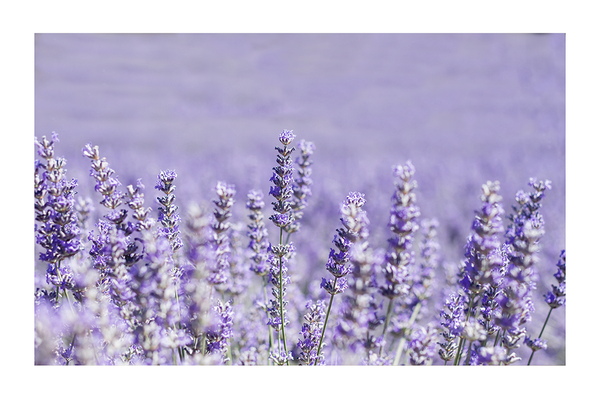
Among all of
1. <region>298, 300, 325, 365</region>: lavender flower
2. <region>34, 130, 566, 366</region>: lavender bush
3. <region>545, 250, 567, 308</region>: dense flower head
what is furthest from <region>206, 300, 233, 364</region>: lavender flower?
<region>545, 250, 567, 308</region>: dense flower head

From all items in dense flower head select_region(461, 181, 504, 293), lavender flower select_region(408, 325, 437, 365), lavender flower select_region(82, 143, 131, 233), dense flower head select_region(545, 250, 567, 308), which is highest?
lavender flower select_region(82, 143, 131, 233)

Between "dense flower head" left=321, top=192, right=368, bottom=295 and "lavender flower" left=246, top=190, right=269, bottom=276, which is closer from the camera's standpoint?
"dense flower head" left=321, top=192, right=368, bottom=295

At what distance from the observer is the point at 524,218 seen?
170 cm

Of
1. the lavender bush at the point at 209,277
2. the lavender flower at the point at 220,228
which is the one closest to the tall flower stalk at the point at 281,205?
the lavender bush at the point at 209,277

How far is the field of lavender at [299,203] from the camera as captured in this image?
146cm

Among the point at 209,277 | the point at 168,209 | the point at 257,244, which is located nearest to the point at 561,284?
the point at 257,244

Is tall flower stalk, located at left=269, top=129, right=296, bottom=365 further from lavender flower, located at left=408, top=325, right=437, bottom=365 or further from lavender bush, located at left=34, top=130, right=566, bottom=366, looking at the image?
lavender flower, located at left=408, top=325, right=437, bottom=365

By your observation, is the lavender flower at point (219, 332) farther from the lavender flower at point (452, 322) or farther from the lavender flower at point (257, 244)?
the lavender flower at point (452, 322)

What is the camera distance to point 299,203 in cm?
196

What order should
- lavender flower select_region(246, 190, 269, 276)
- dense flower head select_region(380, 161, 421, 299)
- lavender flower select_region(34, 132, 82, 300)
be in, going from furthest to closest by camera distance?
lavender flower select_region(246, 190, 269, 276), lavender flower select_region(34, 132, 82, 300), dense flower head select_region(380, 161, 421, 299)

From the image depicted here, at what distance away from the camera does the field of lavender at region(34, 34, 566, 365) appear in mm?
1464

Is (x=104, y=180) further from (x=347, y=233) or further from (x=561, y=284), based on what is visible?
(x=561, y=284)

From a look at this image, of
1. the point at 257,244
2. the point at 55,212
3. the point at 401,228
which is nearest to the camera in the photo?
the point at 401,228
